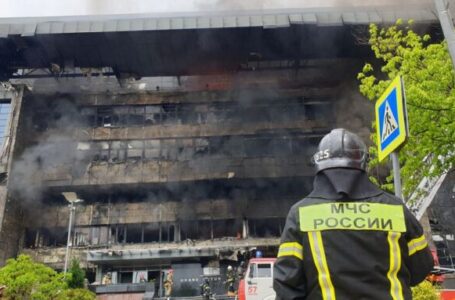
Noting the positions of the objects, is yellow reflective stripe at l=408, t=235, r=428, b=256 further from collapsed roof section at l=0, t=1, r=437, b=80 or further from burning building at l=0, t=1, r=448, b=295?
collapsed roof section at l=0, t=1, r=437, b=80

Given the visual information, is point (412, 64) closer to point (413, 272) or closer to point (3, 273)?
point (413, 272)

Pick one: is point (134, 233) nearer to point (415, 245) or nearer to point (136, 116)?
point (136, 116)

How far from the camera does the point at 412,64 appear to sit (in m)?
8.70

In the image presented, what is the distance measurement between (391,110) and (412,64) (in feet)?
18.4

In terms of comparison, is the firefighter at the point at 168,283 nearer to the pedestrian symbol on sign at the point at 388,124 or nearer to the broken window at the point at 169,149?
the broken window at the point at 169,149

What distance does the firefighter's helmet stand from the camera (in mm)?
2135

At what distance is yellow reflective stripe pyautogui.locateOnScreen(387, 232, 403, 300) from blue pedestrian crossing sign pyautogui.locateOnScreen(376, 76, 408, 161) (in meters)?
1.61

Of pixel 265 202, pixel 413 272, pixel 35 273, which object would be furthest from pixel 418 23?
pixel 413 272

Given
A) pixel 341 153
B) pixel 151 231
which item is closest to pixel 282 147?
pixel 151 231

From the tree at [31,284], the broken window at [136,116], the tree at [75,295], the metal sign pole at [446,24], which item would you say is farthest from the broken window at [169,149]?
the metal sign pole at [446,24]

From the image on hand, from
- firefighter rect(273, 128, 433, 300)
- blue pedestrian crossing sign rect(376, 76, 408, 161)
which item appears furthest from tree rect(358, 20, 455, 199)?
firefighter rect(273, 128, 433, 300)

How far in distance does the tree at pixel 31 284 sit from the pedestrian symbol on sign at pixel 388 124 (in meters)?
14.3

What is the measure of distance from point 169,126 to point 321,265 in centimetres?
2855

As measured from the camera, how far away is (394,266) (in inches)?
76.7
